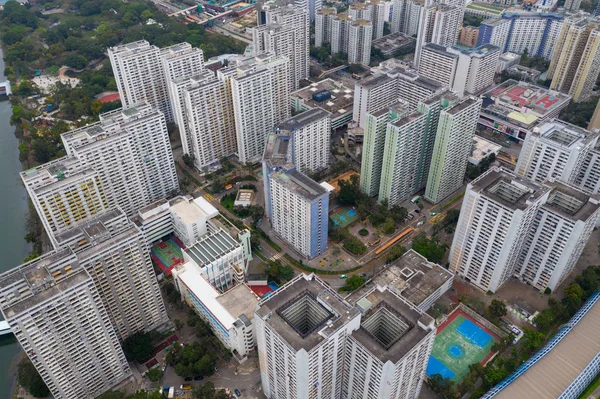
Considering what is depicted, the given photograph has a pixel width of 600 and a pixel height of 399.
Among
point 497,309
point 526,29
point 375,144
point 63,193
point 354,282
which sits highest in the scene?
point 526,29

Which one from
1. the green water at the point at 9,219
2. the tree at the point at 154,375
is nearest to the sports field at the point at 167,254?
the tree at the point at 154,375

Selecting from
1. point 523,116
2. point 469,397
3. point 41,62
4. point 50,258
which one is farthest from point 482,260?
point 41,62

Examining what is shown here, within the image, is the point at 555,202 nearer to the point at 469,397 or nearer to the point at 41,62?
the point at 469,397

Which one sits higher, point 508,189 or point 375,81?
point 375,81

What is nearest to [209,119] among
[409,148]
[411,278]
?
[409,148]

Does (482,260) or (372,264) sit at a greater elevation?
(482,260)

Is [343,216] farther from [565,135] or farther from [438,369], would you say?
[565,135]
